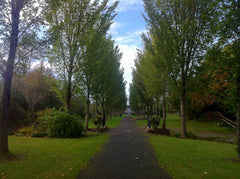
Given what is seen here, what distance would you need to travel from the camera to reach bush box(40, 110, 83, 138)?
10.9 m

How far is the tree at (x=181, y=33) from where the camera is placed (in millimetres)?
11859

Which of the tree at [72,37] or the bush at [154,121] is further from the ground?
the tree at [72,37]

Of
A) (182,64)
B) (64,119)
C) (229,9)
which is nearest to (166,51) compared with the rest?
(182,64)

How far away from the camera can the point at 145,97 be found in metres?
22.2

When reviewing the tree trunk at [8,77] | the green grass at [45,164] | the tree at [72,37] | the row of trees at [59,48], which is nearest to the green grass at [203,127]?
the row of trees at [59,48]

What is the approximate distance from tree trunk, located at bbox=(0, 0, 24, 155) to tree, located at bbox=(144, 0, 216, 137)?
374 inches

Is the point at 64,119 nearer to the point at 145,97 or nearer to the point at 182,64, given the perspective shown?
the point at 182,64

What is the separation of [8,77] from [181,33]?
35.2ft

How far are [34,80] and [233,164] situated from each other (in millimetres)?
22492

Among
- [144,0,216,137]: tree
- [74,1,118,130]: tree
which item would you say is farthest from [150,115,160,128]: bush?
[74,1,118,130]: tree

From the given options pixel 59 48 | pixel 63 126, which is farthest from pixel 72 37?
pixel 63 126

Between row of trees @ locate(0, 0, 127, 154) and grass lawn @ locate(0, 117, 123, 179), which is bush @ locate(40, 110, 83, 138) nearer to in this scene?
row of trees @ locate(0, 0, 127, 154)

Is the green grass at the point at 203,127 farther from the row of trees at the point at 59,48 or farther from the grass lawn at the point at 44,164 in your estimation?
the grass lawn at the point at 44,164

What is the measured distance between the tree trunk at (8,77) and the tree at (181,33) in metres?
9.50
